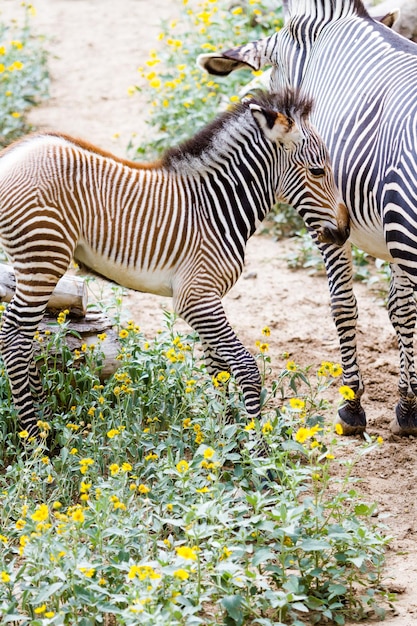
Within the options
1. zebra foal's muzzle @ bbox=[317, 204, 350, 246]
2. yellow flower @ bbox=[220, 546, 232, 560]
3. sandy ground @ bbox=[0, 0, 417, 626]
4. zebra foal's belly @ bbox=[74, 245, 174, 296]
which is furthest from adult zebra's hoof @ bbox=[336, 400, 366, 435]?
yellow flower @ bbox=[220, 546, 232, 560]

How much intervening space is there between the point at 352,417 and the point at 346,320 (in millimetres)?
705

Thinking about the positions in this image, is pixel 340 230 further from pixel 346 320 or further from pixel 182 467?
pixel 182 467

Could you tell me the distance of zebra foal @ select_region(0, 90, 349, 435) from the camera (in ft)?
18.7

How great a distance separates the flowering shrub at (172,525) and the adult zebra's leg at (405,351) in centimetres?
75

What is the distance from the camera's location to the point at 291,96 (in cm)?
603

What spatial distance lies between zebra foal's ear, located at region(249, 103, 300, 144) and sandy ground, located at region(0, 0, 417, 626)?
2149 millimetres

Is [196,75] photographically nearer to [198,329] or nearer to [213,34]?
[213,34]

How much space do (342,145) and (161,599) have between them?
3.36 metres

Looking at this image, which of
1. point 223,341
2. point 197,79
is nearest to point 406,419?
point 223,341

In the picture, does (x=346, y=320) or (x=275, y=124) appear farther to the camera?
(x=346, y=320)

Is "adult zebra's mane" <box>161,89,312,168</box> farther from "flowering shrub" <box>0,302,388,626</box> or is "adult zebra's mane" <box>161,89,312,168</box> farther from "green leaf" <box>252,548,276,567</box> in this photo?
"green leaf" <box>252,548,276,567</box>

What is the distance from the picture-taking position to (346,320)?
6.83 m

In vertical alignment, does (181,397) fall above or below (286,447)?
below

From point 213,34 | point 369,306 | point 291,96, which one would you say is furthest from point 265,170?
point 213,34
